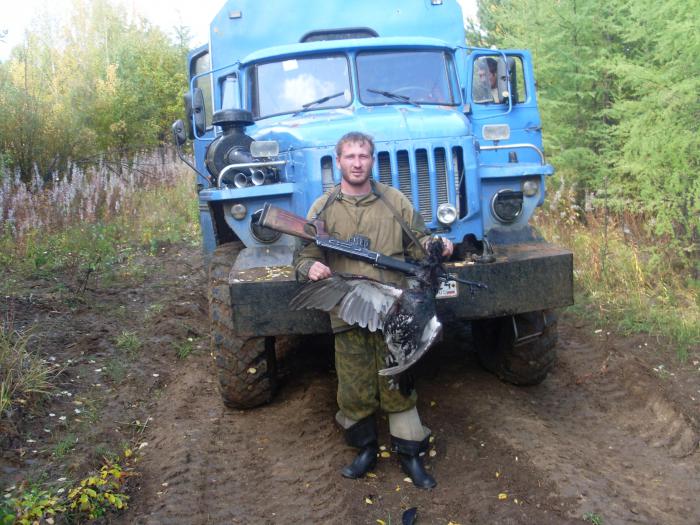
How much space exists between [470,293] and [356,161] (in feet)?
3.57

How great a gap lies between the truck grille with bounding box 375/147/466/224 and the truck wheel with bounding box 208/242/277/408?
1.25 m

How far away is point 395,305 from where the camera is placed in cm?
368

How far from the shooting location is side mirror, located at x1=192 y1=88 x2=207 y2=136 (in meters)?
5.99

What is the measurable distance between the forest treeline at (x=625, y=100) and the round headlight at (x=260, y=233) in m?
4.11

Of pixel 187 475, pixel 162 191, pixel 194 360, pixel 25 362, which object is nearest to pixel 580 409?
pixel 187 475

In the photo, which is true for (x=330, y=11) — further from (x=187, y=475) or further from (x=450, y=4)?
(x=187, y=475)

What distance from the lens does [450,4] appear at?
6.97 m

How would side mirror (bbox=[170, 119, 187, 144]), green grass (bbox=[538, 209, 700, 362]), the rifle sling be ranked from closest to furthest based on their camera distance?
the rifle sling < green grass (bbox=[538, 209, 700, 362]) < side mirror (bbox=[170, 119, 187, 144])

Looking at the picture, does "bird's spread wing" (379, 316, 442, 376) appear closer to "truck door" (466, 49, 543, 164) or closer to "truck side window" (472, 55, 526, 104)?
"truck door" (466, 49, 543, 164)

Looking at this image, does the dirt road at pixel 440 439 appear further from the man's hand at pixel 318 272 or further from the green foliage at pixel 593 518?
the man's hand at pixel 318 272

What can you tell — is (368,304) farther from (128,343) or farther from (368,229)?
(128,343)

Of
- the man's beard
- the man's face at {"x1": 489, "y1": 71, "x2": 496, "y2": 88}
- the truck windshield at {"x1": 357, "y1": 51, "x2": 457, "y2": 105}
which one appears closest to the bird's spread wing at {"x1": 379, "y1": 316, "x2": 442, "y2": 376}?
the man's beard

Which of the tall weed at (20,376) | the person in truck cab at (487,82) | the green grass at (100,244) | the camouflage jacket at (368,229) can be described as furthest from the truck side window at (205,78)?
the camouflage jacket at (368,229)

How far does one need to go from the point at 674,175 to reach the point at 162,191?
28.2 feet
